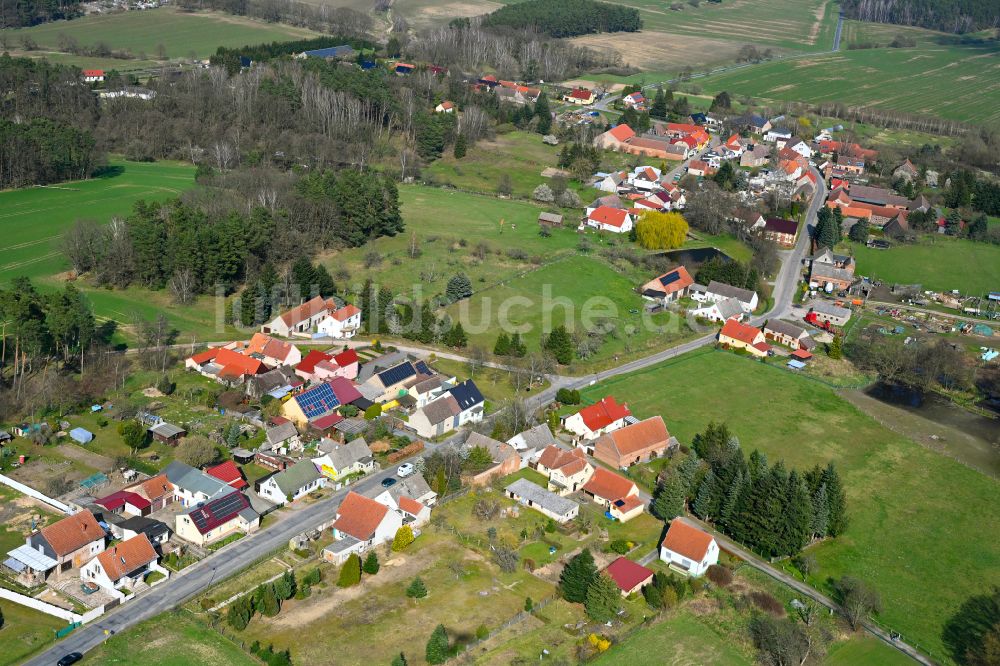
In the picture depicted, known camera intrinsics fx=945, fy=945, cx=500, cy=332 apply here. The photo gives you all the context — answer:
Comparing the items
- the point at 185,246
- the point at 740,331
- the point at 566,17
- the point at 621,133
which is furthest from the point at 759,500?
the point at 566,17

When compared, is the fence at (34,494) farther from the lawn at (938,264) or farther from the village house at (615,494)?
the lawn at (938,264)

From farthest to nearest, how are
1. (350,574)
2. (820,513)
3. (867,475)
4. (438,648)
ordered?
(867,475) < (820,513) < (350,574) < (438,648)

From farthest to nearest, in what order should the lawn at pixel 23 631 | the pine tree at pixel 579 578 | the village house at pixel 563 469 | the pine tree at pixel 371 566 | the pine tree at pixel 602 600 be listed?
the village house at pixel 563 469
the pine tree at pixel 371 566
the pine tree at pixel 579 578
the pine tree at pixel 602 600
the lawn at pixel 23 631

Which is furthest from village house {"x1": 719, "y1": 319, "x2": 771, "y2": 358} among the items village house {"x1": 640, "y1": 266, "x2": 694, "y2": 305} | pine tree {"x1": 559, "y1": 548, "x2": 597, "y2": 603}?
pine tree {"x1": 559, "y1": 548, "x2": 597, "y2": 603}

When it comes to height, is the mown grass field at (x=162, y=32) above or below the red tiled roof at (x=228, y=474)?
above

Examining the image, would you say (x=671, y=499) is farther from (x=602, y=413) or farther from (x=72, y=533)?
(x=72, y=533)

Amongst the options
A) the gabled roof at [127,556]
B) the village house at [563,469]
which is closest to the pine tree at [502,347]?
the village house at [563,469]
